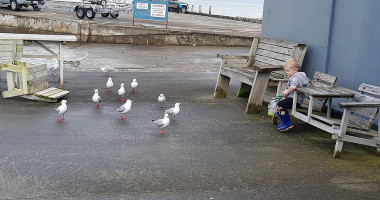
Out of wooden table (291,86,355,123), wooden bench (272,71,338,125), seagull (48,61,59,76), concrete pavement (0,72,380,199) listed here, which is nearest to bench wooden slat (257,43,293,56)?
wooden bench (272,71,338,125)

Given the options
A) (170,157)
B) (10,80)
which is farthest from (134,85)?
(170,157)

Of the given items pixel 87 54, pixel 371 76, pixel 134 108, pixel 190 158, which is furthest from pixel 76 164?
pixel 87 54

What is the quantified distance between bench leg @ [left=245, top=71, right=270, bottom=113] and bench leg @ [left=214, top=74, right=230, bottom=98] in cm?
143

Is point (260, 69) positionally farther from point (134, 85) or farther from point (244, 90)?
point (134, 85)

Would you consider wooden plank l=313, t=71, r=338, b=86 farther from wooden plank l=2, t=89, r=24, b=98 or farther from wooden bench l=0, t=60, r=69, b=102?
wooden plank l=2, t=89, r=24, b=98

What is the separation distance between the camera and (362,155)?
20.9 feet

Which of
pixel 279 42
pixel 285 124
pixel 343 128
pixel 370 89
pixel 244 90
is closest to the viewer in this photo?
pixel 343 128

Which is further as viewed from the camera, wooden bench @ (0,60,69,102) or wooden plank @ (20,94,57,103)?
wooden plank @ (20,94,57,103)

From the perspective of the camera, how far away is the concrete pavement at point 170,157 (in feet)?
16.2

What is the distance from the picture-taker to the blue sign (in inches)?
934

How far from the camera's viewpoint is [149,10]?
78.2 ft

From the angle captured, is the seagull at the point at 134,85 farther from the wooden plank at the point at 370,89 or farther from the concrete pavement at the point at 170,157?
the wooden plank at the point at 370,89

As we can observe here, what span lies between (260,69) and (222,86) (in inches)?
72.0

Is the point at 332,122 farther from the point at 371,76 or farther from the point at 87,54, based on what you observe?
the point at 87,54
